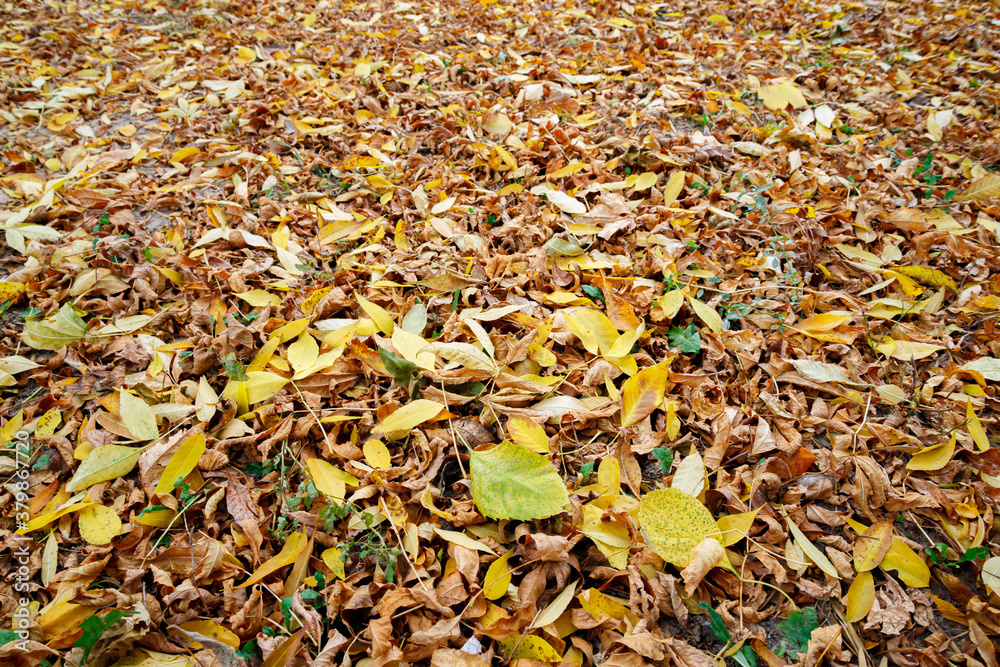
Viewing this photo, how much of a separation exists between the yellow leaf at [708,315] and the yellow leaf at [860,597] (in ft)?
2.08

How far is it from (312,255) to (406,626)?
115 centimetres

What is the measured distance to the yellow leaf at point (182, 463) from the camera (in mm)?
1057

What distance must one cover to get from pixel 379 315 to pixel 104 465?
2.29 feet

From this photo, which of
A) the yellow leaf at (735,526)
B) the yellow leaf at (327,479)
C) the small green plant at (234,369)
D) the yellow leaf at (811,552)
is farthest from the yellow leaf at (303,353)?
the yellow leaf at (811,552)

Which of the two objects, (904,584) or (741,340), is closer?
(904,584)

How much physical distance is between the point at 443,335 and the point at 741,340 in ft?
2.67

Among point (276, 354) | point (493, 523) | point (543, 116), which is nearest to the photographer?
point (493, 523)

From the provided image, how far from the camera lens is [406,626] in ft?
3.01

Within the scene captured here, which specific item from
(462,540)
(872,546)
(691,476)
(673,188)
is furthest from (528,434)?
(673,188)

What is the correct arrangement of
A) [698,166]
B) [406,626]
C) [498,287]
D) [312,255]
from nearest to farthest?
1. [406,626]
2. [498,287]
3. [312,255]
4. [698,166]

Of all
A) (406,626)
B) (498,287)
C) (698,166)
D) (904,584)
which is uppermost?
(698,166)

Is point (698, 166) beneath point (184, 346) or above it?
above

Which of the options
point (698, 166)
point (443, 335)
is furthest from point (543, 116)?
point (443, 335)

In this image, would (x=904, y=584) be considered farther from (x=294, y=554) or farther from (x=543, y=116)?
(x=543, y=116)
